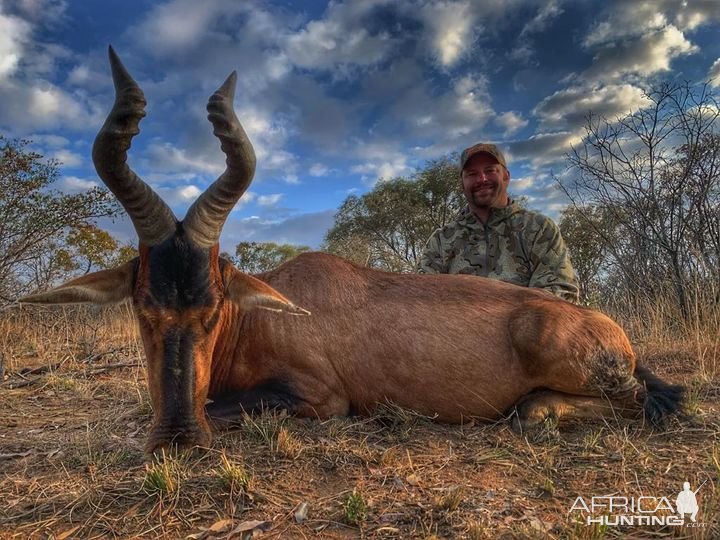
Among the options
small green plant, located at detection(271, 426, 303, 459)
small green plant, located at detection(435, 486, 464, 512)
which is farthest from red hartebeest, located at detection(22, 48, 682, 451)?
small green plant, located at detection(435, 486, 464, 512)

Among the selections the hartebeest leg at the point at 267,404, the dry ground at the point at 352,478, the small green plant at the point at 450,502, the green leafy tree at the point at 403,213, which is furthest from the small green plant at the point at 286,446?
the green leafy tree at the point at 403,213

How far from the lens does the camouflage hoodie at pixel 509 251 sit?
6614 millimetres

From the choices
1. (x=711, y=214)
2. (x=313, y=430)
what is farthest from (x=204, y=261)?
(x=711, y=214)

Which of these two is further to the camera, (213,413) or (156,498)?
(213,413)

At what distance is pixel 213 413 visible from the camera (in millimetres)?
3875

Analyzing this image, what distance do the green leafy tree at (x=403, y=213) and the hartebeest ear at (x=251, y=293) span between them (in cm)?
1767

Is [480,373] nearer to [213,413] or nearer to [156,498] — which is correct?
[213,413]

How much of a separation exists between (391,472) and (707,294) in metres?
8.36

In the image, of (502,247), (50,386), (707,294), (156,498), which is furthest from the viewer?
(707,294)

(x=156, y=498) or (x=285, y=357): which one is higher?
(x=285, y=357)

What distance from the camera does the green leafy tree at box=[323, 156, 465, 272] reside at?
22812 millimetres

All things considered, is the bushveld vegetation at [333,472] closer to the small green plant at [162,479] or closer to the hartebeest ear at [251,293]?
the small green plant at [162,479]

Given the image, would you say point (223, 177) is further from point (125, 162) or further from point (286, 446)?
point (286, 446)
